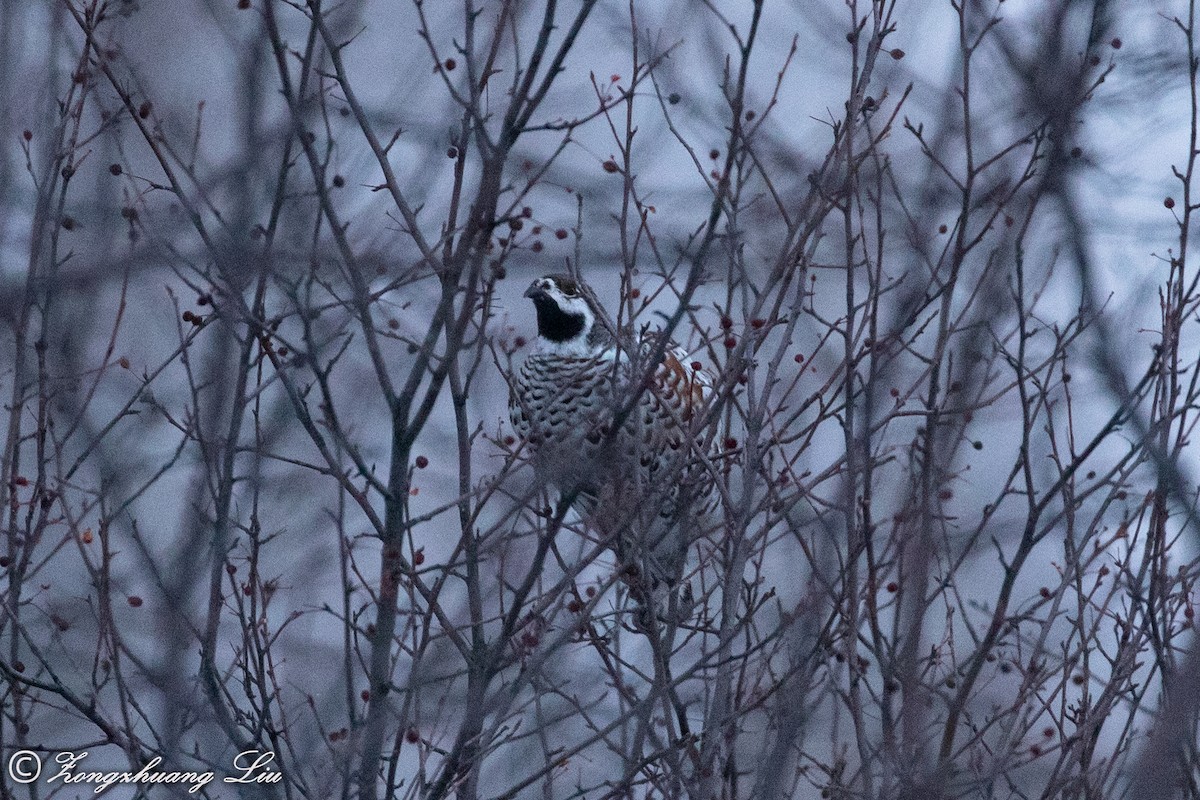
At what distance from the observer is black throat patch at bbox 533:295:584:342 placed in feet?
20.4

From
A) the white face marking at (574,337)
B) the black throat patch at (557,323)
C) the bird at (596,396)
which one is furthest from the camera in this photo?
the black throat patch at (557,323)

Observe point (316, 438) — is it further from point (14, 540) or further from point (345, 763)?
point (14, 540)

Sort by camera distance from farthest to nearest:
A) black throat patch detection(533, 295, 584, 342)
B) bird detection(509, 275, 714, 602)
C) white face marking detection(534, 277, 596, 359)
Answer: black throat patch detection(533, 295, 584, 342) → white face marking detection(534, 277, 596, 359) → bird detection(509, 275, 714, 602)

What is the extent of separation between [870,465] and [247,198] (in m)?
1.38

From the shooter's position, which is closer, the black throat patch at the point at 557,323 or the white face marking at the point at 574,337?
the white face marking at the point at 574,337

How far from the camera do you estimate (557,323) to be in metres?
6.27

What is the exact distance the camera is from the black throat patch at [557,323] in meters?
6.22

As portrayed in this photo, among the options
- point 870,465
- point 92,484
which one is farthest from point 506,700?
point 92,484

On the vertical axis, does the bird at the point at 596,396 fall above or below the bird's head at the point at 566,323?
below

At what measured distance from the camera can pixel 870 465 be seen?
3.05 meters

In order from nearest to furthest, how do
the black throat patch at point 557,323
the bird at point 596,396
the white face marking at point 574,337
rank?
the bird at point 596,396
the white face marking at point 574,337
the black throat patch at point 557,323

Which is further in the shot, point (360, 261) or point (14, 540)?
point (14, 540)

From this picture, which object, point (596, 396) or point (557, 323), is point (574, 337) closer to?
point (557, 323)

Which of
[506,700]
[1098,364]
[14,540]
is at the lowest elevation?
[506,700]
